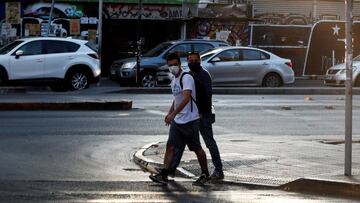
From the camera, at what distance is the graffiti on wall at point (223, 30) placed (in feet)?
108

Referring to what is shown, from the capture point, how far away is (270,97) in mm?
22828

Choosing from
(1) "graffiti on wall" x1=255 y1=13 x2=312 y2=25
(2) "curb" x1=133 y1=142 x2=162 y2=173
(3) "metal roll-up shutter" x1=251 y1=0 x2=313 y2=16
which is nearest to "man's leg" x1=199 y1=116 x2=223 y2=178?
(2) "curb" x1=133 y1=142 x2=162 y2=173

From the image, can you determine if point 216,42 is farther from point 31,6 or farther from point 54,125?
point 54,125

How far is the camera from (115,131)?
14.6 meters

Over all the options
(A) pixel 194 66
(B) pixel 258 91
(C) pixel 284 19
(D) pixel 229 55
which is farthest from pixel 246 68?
(A) pixel 194 66

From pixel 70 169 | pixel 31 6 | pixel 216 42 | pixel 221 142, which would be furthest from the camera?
Answer: pixel 31 6

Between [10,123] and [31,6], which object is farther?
[31,6]

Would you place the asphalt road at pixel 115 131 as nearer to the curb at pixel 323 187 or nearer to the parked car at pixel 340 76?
the curb at pixel 323 187


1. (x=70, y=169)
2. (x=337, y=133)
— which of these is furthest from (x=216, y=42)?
(x=70, y=169)

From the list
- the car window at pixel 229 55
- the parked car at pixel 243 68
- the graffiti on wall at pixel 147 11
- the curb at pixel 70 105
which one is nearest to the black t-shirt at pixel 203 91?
the curb at pixel 70 105

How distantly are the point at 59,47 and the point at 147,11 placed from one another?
9.87 meters

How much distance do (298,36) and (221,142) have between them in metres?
20.7

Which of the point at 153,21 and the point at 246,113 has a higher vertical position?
the point at 153,21

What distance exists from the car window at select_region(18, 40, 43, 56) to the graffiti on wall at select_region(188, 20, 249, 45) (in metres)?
11.3
